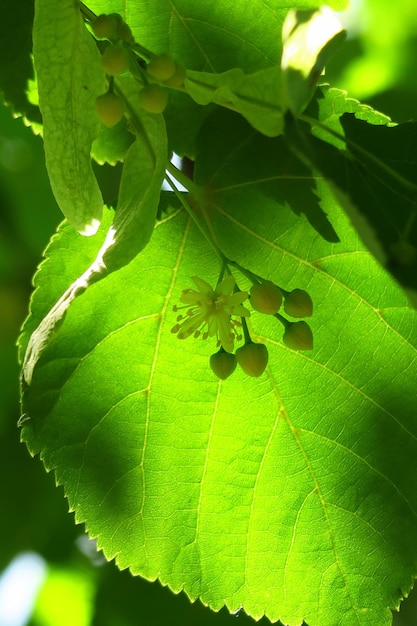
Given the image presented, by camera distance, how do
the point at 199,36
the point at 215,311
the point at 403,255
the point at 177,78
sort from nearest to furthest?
the point at 403,255 < the point at 177,78 < the point at 215,311 < the point at 199,36

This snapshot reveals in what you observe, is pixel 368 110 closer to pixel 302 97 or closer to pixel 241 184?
pixel 241 184

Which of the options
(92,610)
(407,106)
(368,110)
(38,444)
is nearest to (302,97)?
(368,110)

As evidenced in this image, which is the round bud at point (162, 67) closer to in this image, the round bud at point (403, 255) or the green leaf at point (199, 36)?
the green leaf at point (199, 36)

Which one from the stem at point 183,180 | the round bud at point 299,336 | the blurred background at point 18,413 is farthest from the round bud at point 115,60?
the blurred background at point 18,413

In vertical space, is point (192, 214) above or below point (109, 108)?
below

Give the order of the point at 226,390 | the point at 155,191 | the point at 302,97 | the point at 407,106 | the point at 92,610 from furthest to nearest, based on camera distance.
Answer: the point at 92,610 < the point at 407,106 < the point at 226,390 < the point at 155,191 < the point at 302,97

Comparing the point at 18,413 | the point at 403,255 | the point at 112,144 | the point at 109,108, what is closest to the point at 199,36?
the point at 112,144

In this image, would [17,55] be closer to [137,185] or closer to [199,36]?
[199,36]
